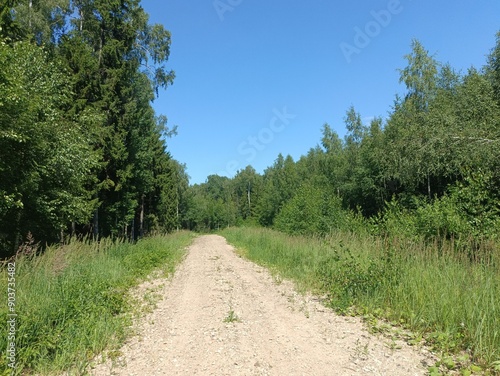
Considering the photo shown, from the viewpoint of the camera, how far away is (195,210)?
76250 mm

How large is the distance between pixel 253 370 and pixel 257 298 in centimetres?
341

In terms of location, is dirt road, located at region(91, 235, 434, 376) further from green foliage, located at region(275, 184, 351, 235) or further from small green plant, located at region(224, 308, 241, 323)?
green foliage, located at region(275, 184, 351, 235)

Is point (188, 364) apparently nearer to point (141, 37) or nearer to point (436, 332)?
point (436, 332)

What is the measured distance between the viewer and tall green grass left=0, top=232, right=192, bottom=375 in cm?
381

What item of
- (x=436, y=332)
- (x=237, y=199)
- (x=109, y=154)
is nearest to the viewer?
(x=436, y=332)

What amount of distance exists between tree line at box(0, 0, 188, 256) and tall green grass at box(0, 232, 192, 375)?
3207 mm

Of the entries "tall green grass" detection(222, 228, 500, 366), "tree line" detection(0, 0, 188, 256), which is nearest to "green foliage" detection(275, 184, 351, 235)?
"tree line" detection(0, 0, 188, 256)

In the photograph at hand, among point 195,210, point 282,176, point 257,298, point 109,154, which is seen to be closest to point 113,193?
point 109,154

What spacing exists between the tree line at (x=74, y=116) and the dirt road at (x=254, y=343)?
6.39 metres

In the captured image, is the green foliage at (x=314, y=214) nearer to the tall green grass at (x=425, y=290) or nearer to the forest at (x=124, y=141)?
the forest at (x=124, y=141)

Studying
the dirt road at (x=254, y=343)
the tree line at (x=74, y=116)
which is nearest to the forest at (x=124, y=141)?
the tree line at (x=74, y=116)

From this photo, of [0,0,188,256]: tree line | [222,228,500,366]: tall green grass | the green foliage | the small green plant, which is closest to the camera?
[222,228,500,366]: tall green grass

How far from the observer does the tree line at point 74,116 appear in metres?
9.51

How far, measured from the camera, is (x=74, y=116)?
14.1 m
